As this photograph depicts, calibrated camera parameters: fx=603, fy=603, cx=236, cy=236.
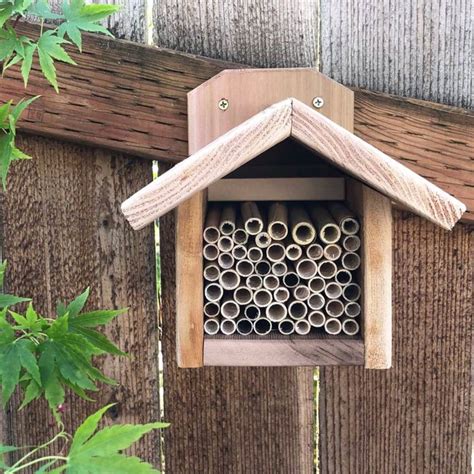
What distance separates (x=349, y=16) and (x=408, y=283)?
421 millimetres

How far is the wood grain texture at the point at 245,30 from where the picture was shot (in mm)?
907

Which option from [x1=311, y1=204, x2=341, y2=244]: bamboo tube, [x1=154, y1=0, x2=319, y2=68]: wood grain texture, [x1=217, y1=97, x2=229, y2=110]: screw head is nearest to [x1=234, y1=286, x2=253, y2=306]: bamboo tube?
[x1=311, y1=204, x2=341, y2=244]: bamboo tube

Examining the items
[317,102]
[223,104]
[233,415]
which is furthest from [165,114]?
[233,415]

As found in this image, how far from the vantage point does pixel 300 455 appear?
1005mm

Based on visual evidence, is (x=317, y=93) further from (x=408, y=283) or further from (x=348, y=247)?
(x=408, y=283)

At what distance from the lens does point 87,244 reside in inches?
38.0

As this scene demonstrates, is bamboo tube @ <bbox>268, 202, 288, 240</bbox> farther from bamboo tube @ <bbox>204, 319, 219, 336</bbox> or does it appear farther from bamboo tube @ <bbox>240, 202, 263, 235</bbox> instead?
bamboo tube @ <bbox>204, 319, 219, 336</bbox>

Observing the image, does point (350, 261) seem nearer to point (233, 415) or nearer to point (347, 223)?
point (347, 223)

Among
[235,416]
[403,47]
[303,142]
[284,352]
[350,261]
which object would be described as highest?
[403,47]

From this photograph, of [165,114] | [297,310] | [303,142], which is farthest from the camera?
[165,114]

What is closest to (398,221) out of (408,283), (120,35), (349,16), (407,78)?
(408,283)

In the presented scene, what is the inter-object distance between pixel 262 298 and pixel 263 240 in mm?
69

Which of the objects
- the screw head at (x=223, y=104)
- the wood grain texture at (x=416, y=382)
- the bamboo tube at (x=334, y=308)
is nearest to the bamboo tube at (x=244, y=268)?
the bamboo tube at (x=334, y=308)

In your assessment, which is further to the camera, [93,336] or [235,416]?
[235,416]
